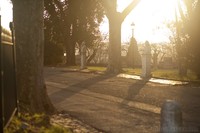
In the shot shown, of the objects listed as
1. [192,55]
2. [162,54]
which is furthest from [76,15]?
[162,54]

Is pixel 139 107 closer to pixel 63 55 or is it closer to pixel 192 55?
pixel 192 55

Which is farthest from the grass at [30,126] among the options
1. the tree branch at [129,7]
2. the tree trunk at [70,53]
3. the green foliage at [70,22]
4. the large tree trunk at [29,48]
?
the tree trunk at [70,53]

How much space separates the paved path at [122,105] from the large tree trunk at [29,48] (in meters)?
1.22

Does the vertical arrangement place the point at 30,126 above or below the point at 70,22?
below

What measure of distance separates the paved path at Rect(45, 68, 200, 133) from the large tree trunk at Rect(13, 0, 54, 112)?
1.22 meters

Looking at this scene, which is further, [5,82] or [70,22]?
[70,22]

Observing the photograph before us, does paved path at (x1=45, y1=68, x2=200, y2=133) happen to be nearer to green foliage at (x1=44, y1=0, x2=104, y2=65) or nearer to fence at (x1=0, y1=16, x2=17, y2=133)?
fence at (x1=0, y1=16, x2=17, y2=133)

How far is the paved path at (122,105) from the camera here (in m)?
9.92

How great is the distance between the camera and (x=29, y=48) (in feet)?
34.1

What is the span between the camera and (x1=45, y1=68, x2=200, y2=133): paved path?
992cm

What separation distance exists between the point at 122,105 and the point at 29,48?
3886 mm

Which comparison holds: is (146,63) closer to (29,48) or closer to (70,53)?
(29,48)

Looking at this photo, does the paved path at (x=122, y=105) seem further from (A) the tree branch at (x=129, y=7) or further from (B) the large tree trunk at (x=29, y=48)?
(A) the tree branch at (x=129, y=7)

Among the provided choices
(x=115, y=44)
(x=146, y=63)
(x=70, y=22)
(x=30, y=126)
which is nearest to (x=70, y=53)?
(x=70, y=22)
